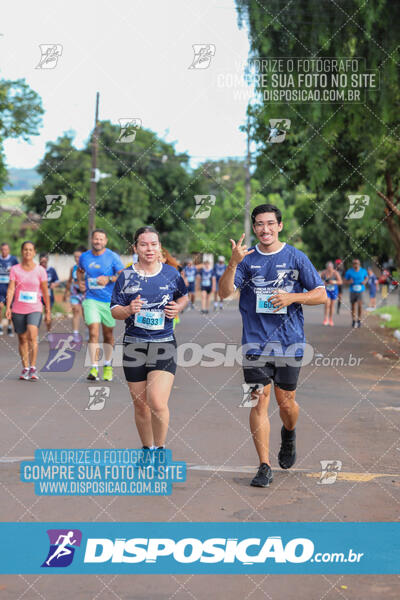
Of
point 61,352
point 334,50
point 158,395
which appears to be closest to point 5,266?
point 61,352

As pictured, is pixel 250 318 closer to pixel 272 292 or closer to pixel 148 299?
pixel 272 292

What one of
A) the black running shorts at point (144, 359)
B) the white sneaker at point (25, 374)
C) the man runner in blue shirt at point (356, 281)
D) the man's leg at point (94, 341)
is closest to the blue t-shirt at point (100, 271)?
the man's leg at point (94, 341)

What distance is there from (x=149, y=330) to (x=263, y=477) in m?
1.35

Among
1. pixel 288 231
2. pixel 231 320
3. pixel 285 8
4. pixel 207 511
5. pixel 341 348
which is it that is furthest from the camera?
pixel 288 231

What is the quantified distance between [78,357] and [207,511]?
9763mm

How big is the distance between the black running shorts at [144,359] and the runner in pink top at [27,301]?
207 inches

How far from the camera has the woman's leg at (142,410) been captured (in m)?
6.79

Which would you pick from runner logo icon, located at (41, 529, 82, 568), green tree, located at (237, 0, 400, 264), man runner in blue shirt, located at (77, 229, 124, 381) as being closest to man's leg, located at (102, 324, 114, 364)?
man runner in blue shirt, located at (77, 229, 124, 381)

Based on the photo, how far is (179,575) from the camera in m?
4.60

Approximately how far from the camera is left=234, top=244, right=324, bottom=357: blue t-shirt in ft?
21.5

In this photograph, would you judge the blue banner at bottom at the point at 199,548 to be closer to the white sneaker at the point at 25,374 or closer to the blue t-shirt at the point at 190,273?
the white sneaker at the point at 25,374

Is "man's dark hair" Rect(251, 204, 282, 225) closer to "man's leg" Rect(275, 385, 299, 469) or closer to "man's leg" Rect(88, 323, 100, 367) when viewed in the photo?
"man's leg" Rect(275, 385, 299, 469)

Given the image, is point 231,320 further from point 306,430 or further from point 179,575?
point 179,575

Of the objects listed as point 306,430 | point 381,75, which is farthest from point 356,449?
point 381,75
